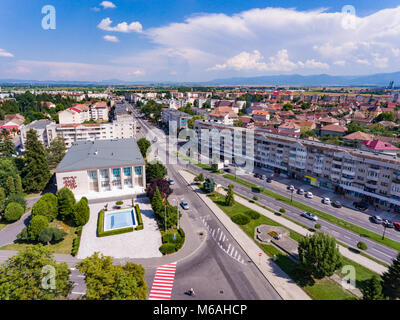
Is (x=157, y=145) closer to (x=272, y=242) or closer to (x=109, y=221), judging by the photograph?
(x=109, y=221)

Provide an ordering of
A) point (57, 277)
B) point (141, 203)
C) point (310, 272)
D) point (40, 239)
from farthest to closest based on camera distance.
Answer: point (141, 203), point (40, 239), point (310, 272), point (57, 277)

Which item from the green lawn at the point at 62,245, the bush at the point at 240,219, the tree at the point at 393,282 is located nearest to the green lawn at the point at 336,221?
the bush at the point at 240,219

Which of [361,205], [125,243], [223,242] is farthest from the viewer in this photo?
[361,205]

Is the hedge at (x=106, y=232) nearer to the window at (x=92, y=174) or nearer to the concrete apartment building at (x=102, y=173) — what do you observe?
the concrete apartment building at (x=102, y=173)

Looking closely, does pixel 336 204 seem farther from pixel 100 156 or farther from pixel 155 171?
pixel 100 156

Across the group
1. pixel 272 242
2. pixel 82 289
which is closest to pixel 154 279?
pixel 82 289

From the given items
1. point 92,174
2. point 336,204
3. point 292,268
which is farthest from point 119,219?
point 336,204
